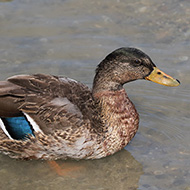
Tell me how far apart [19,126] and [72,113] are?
0.60 meters

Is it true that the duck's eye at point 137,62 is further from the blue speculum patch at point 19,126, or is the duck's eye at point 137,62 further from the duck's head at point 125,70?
the blue speculum patch at point 19,126

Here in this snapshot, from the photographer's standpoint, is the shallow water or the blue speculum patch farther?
the shallow water

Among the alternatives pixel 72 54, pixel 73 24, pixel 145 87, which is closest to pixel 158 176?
pixel 145 87

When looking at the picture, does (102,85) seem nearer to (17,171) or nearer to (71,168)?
(71,168)

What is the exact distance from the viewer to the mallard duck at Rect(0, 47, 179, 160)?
17.1 ft

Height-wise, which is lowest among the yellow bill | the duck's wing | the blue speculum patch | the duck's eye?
the blue speculum patch

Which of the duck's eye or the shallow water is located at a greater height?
the duck's eye

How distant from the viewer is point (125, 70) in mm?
5488

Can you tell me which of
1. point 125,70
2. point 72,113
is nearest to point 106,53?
point 125,70

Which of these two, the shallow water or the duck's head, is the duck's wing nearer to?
the duck's head

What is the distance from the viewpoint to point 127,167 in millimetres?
5617

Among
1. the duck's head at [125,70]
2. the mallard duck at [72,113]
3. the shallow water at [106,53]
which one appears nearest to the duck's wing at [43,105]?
the mallard duck at [72,113]

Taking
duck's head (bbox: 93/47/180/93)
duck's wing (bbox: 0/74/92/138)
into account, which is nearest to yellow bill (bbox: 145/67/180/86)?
duck's head (bbox: 93/47/180/93)

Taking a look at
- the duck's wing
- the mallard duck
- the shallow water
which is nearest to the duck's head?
the mallard duck
